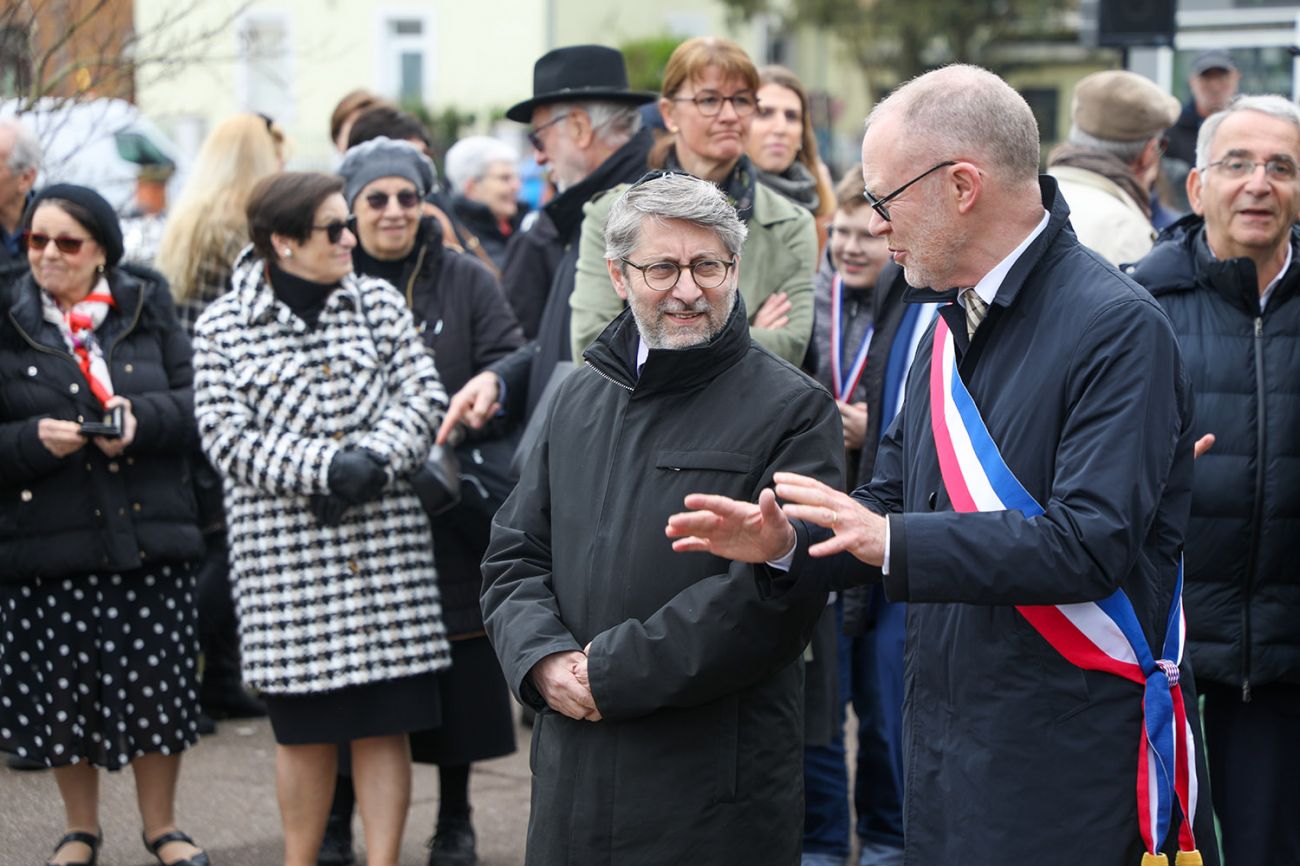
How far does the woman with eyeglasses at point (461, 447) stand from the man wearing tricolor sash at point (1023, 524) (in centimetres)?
239

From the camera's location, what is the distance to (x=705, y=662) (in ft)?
11.0

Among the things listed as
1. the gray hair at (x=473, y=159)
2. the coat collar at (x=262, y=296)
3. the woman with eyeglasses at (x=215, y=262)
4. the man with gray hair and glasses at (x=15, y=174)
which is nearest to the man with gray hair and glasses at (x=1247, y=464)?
the coat collar at (x=262, y=296)

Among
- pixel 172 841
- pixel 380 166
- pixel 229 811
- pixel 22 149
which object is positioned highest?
pixel 22 149

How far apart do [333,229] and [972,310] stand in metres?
2.55

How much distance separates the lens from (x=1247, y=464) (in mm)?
4109

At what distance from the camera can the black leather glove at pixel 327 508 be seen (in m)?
4.81

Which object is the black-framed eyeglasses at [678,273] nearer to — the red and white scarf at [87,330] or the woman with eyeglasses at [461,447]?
the woman with eyeglasses at [461,447]

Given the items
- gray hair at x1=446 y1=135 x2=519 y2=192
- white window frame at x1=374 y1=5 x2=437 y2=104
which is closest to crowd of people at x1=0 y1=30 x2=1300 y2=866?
gray hair at x1=446 y1=135 x2=519 y2=192

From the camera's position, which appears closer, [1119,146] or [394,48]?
[1119,146]

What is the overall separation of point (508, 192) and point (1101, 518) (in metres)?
7.66

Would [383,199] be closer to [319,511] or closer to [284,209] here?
[284,209]

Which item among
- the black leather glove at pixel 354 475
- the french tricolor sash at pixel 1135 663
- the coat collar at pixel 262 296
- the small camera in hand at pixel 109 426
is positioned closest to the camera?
the french tricolor sash at pixel 1135 663

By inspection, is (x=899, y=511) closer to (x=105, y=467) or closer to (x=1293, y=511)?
(x=1293, y=511)

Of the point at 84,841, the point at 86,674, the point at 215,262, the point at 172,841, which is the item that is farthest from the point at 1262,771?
the point at 215,262
